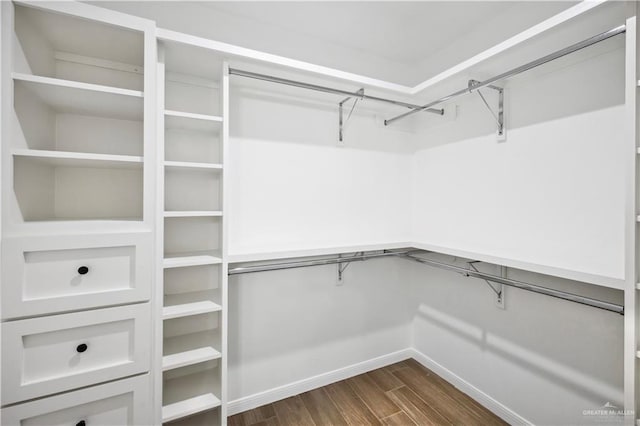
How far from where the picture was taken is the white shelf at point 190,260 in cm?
140

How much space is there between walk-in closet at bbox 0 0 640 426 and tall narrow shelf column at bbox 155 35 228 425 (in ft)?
→ 0.04

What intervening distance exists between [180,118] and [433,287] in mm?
2222

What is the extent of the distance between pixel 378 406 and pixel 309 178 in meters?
1.67

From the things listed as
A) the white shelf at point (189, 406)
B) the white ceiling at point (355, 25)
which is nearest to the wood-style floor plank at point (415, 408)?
the white shelf at point (189, 406)

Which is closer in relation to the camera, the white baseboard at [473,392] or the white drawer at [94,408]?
the white drawer at [94,408]

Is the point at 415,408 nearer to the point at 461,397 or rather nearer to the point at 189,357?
the point at 461,397

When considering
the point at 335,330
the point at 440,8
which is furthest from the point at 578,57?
the point at 335,330

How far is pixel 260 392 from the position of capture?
6.54ft

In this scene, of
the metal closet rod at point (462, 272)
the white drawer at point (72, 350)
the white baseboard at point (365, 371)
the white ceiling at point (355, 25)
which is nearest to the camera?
the white drawer at point (72, 350)

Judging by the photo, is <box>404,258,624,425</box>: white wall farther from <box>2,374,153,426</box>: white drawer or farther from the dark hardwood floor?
<box>2,374,153,426</box>: white drawer

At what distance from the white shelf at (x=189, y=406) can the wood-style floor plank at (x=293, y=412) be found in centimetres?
60

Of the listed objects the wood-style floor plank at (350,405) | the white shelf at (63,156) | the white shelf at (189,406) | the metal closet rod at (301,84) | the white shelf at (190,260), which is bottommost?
the wood-style floor plank at (350,405)

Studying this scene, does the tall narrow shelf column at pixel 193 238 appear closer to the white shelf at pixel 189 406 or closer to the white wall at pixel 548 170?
the white shelf at pixel 189 406

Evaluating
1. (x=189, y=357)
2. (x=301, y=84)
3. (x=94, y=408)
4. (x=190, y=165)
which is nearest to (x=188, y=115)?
(x=190, y=165)
